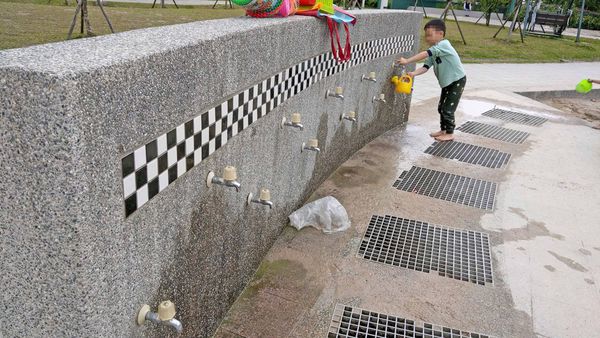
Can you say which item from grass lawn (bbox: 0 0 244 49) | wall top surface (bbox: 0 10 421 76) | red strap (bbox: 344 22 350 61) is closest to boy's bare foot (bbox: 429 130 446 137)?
red strap (bbox: 344 22 350 61)

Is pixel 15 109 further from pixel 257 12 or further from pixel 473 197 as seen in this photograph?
pixel 473 197

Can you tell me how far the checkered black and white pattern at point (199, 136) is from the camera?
1625 millimetres

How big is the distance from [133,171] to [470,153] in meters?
4.93

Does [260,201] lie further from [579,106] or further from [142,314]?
[579,106]

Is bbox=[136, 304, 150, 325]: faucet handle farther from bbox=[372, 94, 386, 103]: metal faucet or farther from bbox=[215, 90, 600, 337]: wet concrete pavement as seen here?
bbox=[372, 94, 386, 103]: metal faucet

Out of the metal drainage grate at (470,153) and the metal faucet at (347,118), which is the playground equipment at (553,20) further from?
the metal faucet at (347,118)

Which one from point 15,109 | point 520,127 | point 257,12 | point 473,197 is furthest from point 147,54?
point 520,127

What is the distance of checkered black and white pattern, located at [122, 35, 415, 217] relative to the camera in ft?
5.33

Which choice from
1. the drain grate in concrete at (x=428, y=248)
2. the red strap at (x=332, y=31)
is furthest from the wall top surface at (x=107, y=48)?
the drain grate in concrete at (x=428, y=248)

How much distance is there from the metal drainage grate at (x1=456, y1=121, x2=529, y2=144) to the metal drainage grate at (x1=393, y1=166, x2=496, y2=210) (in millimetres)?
1846

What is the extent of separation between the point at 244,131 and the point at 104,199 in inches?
48.0

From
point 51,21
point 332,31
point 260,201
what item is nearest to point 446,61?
point 332,31

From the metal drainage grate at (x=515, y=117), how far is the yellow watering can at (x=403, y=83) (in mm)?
2225

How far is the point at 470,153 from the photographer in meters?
5.80
